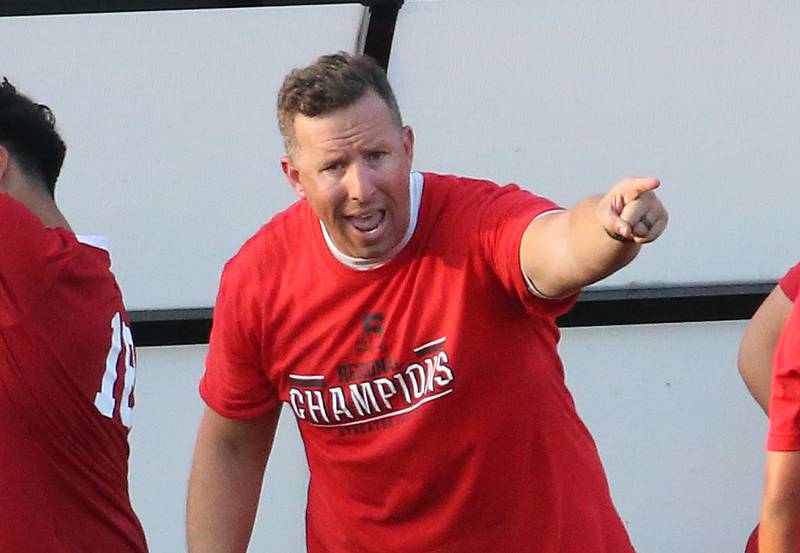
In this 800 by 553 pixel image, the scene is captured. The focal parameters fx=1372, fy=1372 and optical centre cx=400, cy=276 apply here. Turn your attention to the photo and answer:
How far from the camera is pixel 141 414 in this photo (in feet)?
10.8

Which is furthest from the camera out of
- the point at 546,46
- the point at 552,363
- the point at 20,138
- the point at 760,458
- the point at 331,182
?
the point at 760,458

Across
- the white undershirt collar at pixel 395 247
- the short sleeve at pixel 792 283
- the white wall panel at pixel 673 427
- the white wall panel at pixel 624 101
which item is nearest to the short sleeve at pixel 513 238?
the white undershirt collar at pixel 395 247

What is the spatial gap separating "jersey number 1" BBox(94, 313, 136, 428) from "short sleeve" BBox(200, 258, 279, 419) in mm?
145

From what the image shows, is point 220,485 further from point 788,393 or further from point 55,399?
point 788,393

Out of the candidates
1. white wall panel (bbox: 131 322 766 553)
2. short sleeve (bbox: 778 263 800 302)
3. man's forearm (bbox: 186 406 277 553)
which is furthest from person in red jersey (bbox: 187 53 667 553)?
white wall panel (bbox: 131 322 766 553)

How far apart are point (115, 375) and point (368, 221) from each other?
561mm

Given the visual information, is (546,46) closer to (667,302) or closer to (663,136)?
(663,136)

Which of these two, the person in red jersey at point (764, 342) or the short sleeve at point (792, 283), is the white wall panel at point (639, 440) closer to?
the person in red jersey at point (764, 342)

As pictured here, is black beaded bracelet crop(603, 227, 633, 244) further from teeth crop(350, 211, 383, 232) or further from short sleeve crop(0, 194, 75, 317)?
short sleeve crop(0, 194, 75, 317)

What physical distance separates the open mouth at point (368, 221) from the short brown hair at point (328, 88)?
14 cm

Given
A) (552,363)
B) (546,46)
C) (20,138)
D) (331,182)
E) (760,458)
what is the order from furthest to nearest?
(760,458)
(546,46)
(20,138)
(552,363)
(331,182)

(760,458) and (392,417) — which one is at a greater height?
(392,417)

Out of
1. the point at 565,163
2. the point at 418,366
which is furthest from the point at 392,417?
the point at 565,163

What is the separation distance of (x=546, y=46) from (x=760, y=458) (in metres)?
1.13
